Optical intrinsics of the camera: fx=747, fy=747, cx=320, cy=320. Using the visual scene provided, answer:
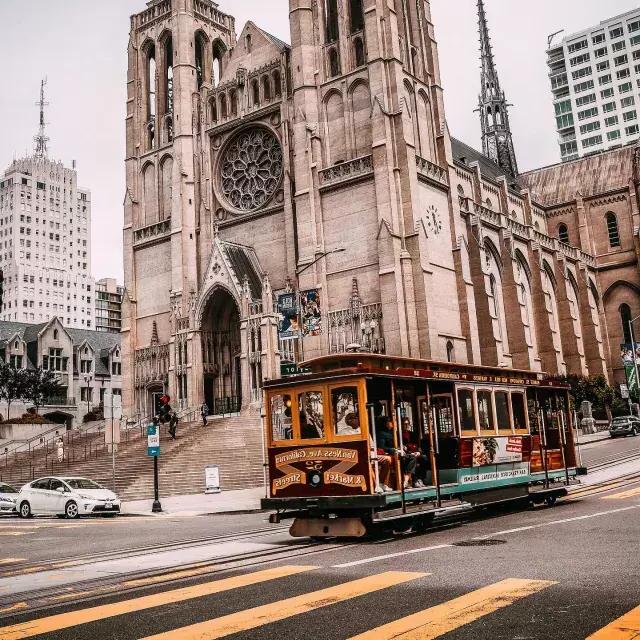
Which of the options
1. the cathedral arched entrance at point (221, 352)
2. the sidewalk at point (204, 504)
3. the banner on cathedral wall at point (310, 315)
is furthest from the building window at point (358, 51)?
the sidewalk at point (204, 504)

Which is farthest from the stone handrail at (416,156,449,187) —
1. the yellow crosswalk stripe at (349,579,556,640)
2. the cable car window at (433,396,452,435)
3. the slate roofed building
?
the slate roofed building

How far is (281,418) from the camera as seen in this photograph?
13.9m

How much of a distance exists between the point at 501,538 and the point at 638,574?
3.73 m

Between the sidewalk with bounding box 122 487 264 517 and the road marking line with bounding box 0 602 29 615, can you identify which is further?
the sidewalk with bounding box 122 487 264 517

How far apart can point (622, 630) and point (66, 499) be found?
69.9ft

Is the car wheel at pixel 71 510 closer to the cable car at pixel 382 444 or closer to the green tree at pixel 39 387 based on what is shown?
the cable car at pixel 382 444

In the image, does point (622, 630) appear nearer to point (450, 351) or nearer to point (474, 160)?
point (450, 351)

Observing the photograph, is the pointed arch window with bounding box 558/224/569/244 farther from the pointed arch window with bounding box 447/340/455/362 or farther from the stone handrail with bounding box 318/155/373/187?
the stone handrail with bounding box 318/155/373/187

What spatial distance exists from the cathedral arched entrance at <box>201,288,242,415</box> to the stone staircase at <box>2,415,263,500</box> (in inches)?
234

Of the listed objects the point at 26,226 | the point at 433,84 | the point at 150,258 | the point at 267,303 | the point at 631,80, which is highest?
the point at 631,80

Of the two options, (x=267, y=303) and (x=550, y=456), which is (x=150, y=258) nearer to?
(x=267, y=303)

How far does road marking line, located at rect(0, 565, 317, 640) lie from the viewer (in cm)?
658

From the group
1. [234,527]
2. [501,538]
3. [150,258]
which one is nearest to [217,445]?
[234,527]

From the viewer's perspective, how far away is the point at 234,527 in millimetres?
16859
